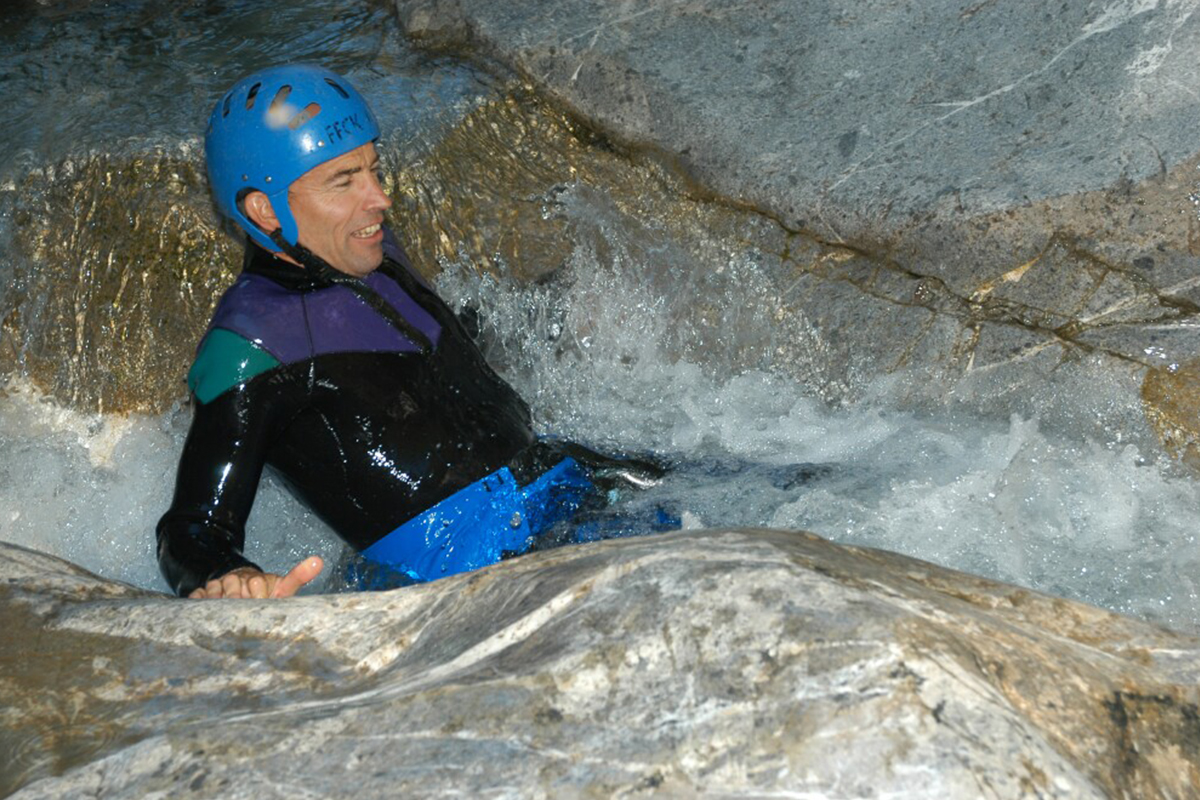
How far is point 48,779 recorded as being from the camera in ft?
6.32

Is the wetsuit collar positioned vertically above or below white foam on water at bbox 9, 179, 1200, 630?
above

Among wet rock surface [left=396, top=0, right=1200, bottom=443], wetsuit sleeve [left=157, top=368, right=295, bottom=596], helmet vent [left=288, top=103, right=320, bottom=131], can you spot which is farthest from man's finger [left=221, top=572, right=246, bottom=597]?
wet rock surface [left=396, top=0, right=1200, bottom=443]

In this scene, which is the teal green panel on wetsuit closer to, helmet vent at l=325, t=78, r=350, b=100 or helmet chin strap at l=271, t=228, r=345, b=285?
helmet chin strap at l=271, t=228, r=345, b=285

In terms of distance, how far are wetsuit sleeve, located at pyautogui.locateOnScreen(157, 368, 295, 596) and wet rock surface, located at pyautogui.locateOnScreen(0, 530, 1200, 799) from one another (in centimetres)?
73

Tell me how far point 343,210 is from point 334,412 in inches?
20.7

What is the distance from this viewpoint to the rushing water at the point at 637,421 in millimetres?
3551

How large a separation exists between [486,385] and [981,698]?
2.28 metres

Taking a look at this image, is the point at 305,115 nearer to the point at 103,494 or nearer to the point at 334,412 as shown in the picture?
the point at 334,412

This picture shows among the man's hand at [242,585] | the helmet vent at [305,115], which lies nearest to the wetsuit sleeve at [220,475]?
the man's hand at [242,585]

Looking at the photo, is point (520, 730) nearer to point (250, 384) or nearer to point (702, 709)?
point (702, 709)

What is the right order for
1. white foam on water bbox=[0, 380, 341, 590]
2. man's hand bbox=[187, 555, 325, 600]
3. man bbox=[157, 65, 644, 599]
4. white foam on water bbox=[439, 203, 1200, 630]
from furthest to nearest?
white foam on water bbox=[0, 380, 341, 590] < white foam on water bbox=[439, 203, 1200, 630] < man bbox=[157, 65, 644, 599] < man's hand bbox=[187, 555, 325, 600]

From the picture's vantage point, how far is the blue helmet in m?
3.36

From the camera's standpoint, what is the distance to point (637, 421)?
14.6 feet


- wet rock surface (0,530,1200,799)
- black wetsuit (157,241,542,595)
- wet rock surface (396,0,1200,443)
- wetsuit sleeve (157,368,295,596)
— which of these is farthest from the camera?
wet rock surface (396,0,1200,443)
